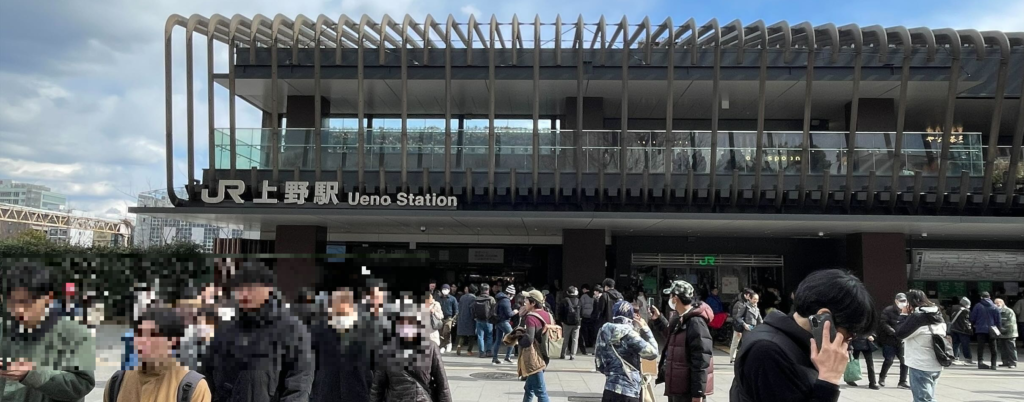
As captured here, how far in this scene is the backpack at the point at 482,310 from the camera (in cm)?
1470

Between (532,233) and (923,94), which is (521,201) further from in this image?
(923,94)

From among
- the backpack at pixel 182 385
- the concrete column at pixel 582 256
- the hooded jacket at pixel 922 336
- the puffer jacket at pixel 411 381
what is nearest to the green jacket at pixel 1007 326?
the hooded jacket at pixel 922 336

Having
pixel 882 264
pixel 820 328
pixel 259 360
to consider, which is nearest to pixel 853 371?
pixel 882 264

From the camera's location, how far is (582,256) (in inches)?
805

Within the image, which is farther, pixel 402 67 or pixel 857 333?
pixel 402 67

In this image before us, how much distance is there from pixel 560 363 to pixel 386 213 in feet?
19.8

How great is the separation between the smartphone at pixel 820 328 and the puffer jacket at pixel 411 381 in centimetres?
235

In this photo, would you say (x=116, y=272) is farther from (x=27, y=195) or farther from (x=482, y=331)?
(x=27, y=195)

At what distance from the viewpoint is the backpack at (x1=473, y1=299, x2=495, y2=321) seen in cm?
1470

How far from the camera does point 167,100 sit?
17172 mm

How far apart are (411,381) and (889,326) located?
9173 millimetres

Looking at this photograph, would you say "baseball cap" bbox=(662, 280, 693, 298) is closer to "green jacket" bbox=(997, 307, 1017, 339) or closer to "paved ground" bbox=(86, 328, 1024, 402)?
"paved ground" bbox=(86, 328, 1024, 402)

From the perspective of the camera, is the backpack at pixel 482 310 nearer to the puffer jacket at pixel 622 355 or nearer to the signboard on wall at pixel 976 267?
the puffer jacket at pixel 622 355

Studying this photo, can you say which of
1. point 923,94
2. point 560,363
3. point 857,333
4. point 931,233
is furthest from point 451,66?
point 857,333
